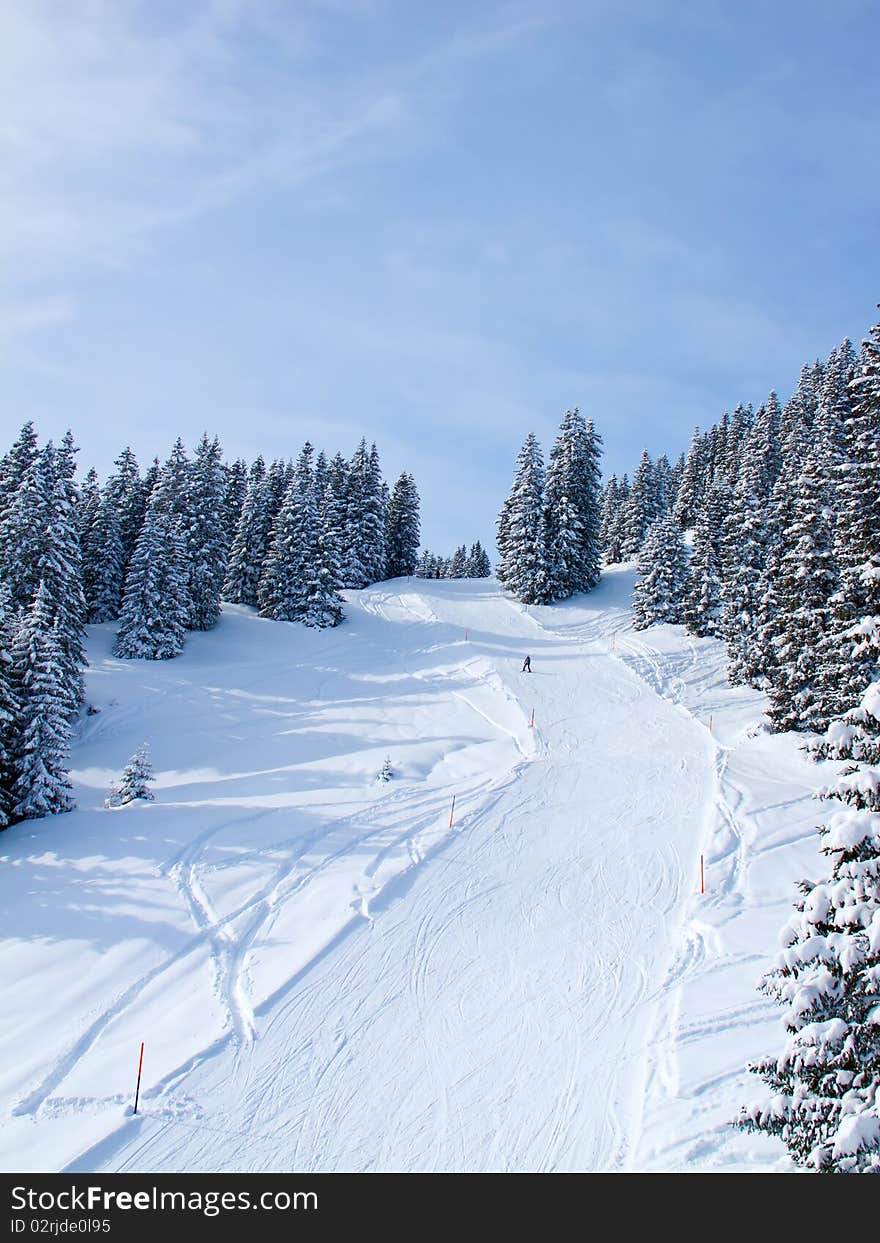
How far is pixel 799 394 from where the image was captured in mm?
81688

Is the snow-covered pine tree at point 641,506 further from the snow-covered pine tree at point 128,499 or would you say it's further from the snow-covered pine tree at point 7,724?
the snow-covered pine tree at point 7,724

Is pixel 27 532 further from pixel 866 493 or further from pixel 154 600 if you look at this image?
pixel 866 493

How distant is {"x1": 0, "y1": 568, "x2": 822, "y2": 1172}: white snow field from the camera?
11445 millimetres

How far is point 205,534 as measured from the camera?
5319 centimetres

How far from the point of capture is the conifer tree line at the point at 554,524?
59500 mm

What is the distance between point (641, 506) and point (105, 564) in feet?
170

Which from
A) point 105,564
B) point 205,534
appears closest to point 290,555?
point 205,534

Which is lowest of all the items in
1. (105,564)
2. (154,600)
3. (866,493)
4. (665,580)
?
(154,600)

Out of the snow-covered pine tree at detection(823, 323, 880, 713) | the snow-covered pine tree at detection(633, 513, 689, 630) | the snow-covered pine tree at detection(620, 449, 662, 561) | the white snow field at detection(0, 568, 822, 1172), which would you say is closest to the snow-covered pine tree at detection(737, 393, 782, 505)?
the snow-covered pine tree at detection(633, 513, 689, 630)

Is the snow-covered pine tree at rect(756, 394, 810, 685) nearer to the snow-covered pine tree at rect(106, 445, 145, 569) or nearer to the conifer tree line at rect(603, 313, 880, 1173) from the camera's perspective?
the conifer tree line at rect(603, 313, 880, 1173)

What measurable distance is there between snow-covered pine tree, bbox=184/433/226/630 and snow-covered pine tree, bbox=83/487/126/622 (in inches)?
219
